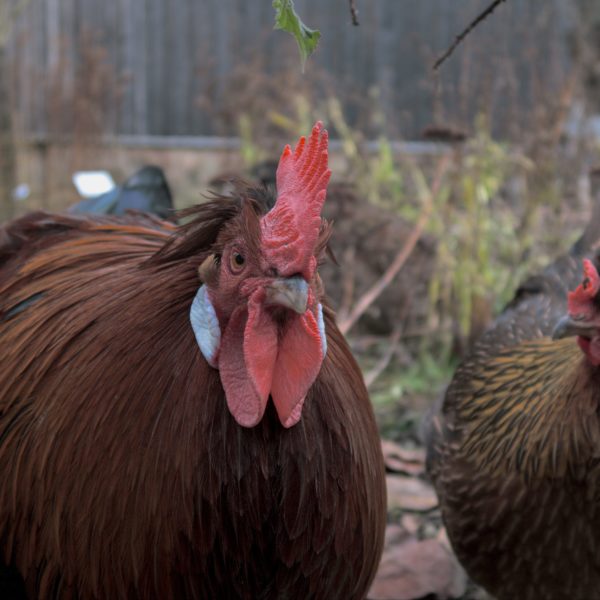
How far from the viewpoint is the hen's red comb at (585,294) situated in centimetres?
276

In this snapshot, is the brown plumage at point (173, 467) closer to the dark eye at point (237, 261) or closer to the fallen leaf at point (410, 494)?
the dark eye at point (237, 261)

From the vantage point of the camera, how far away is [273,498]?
208cm

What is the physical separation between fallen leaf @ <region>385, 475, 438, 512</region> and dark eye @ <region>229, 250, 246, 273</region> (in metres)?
2.69

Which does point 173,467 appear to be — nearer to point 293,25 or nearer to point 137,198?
point 293,25

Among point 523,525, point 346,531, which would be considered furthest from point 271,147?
point 346,531

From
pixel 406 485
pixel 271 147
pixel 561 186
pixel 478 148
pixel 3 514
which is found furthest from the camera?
pixel 271 147

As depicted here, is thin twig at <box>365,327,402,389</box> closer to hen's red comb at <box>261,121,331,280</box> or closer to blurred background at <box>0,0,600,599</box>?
blurred background at <box>0,0,600,599</box>

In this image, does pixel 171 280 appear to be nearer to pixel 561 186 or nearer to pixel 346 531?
pixel 346 531

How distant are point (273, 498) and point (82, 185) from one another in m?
3.16

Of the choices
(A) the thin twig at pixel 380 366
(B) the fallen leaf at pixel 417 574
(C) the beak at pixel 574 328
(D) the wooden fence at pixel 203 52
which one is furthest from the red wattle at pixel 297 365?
(D) the wooden fence at pixel 203 52

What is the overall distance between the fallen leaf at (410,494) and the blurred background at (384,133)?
2 cm

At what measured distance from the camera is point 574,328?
2721mm

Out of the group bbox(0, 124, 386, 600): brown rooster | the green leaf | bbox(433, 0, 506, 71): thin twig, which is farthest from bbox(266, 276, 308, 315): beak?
bbox(433, 0, 506, 71): thin twig

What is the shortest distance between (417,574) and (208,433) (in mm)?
1976
